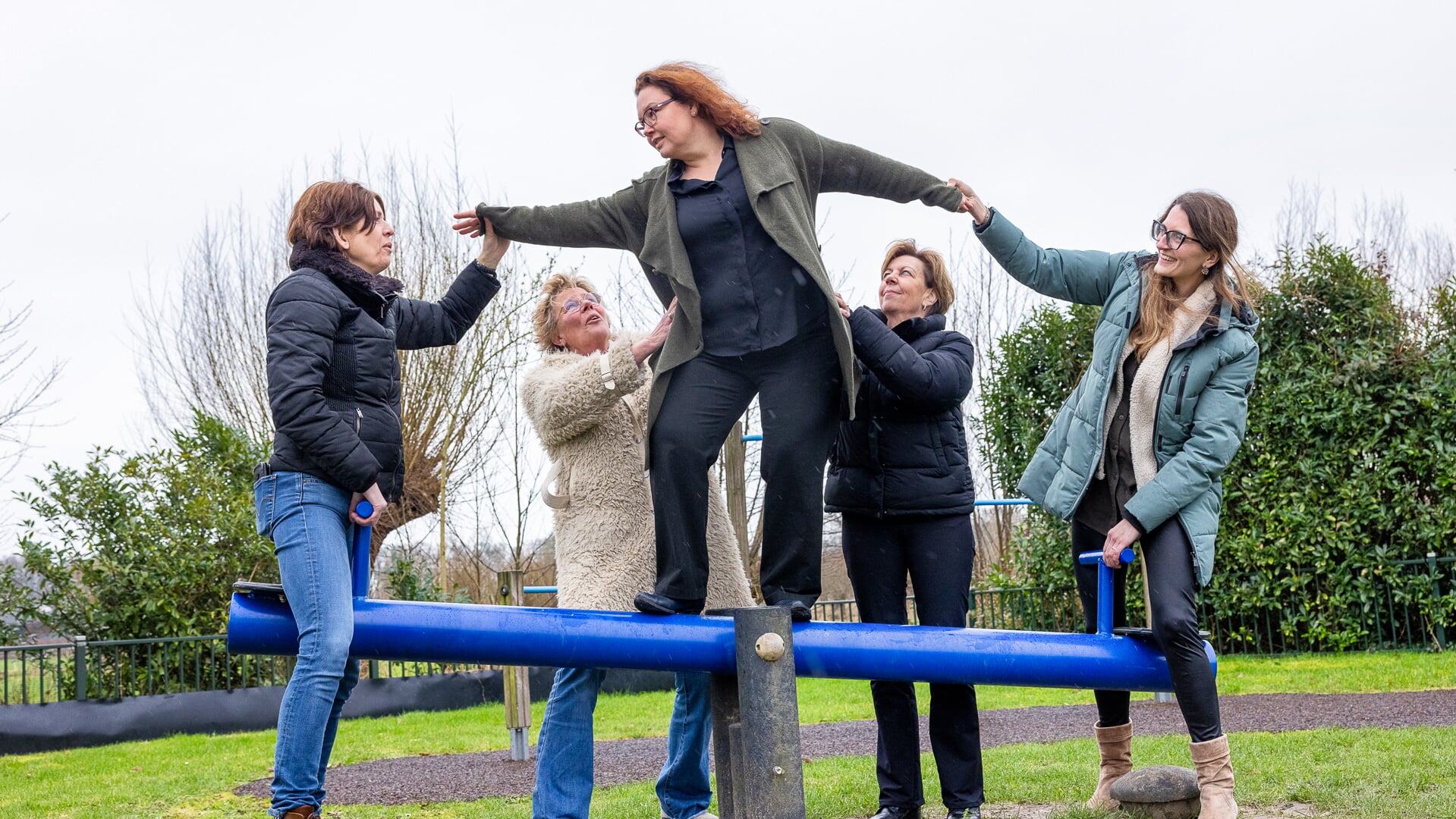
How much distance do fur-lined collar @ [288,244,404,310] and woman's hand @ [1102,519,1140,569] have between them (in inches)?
83.7

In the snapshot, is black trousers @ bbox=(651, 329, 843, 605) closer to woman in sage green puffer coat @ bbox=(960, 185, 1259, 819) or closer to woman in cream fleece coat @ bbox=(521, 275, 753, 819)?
woman in cream fleece coat @ bbox=(521, 275, 753, 819)

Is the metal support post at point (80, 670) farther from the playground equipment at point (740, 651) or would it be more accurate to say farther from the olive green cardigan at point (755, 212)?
the olive green cardigan at point (755, 212)

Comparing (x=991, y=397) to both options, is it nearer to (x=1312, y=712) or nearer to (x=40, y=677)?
(x=1312, y=712)

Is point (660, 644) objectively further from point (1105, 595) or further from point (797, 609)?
point (1105, 595)

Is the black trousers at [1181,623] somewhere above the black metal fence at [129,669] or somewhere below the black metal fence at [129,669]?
above

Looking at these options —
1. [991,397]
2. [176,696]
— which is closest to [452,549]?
[176,696]

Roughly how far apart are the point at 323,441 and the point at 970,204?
2031mm

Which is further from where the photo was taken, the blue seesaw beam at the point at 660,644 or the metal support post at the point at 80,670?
the metal support post at the point at 80,670

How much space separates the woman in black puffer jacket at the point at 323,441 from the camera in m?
2.99

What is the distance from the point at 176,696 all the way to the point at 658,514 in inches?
282

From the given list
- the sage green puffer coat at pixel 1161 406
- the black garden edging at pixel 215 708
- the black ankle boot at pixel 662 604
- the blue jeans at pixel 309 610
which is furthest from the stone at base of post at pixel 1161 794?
the black garden edging at pixel 215 708

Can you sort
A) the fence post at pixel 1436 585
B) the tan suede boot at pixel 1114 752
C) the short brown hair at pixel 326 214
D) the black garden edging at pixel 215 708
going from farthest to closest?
the fence post at pixel 1436 585 < the black garden edging at pixel 215 708 < the tan suede boot at pixel 1114 752 < the short brown hair at pixel 326 214

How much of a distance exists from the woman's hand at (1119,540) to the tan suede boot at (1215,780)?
0.58 metres

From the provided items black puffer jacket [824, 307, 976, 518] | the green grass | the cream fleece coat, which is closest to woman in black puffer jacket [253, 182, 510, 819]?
the cream fleece coat
